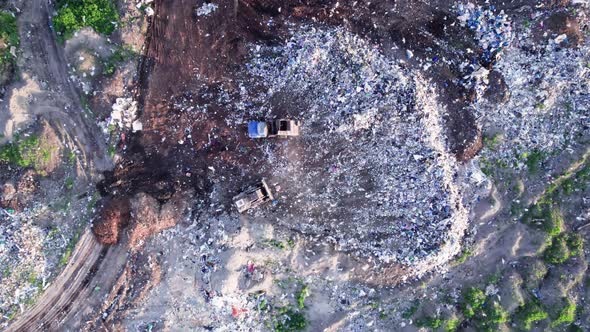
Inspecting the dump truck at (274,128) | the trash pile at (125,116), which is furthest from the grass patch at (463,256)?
the trash pile at (125,116)

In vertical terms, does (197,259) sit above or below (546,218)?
below

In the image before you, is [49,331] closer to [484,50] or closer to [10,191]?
[10,191]

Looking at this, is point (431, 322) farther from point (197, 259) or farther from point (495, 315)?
point (197, 259)

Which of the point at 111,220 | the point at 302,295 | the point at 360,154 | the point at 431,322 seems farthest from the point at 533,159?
the point at 111,220

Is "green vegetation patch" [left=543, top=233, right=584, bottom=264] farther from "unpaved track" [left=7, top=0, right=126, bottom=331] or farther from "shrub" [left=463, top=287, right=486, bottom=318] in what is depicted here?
"unpaved track" [left=7, top=0, right=126, bottom=331]

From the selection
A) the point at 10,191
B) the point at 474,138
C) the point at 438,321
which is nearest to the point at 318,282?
the point at 438,321

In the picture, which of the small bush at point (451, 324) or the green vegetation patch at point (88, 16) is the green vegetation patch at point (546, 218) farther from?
the green vegetation patch at point (88, 16)

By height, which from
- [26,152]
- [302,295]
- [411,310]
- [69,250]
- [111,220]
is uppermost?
[26,152]

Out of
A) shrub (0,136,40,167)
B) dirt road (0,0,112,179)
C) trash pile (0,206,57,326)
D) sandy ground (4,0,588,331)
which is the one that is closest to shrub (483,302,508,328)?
sandy ground (4,0,588,331)
